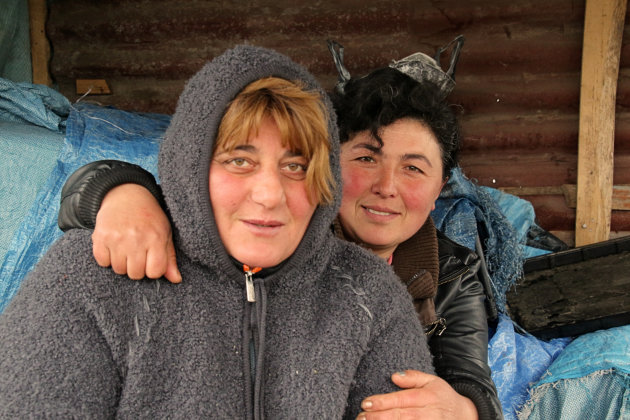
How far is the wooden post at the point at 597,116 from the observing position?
10.6 feet

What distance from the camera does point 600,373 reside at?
259cm

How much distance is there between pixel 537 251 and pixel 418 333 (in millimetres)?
2022

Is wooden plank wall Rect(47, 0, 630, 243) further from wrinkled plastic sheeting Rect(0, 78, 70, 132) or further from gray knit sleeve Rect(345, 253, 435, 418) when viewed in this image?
gray knit sleeve Rect(345, 253, 435, 418)

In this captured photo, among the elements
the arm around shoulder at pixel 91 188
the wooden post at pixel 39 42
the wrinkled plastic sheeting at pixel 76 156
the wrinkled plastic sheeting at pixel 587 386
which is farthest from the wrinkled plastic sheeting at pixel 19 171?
the wrinkled plastic sheeting at pixel 587 386

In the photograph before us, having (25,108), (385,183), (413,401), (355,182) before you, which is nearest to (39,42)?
(25,108)

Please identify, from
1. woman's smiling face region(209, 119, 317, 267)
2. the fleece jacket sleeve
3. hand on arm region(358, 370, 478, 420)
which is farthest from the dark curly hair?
the fleece jacket sleeve

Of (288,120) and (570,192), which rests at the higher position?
(288,120)

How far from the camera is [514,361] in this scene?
275cm

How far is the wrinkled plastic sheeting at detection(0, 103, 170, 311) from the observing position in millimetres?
2271

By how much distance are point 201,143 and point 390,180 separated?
0.98m

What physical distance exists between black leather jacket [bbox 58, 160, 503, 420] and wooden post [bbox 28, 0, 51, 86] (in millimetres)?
2546

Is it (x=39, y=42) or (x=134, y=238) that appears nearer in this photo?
(x=134, y=238)

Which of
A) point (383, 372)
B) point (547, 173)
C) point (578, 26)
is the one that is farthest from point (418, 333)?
point (578, 26)

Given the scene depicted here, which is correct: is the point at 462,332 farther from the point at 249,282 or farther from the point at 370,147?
the point at 249,282
